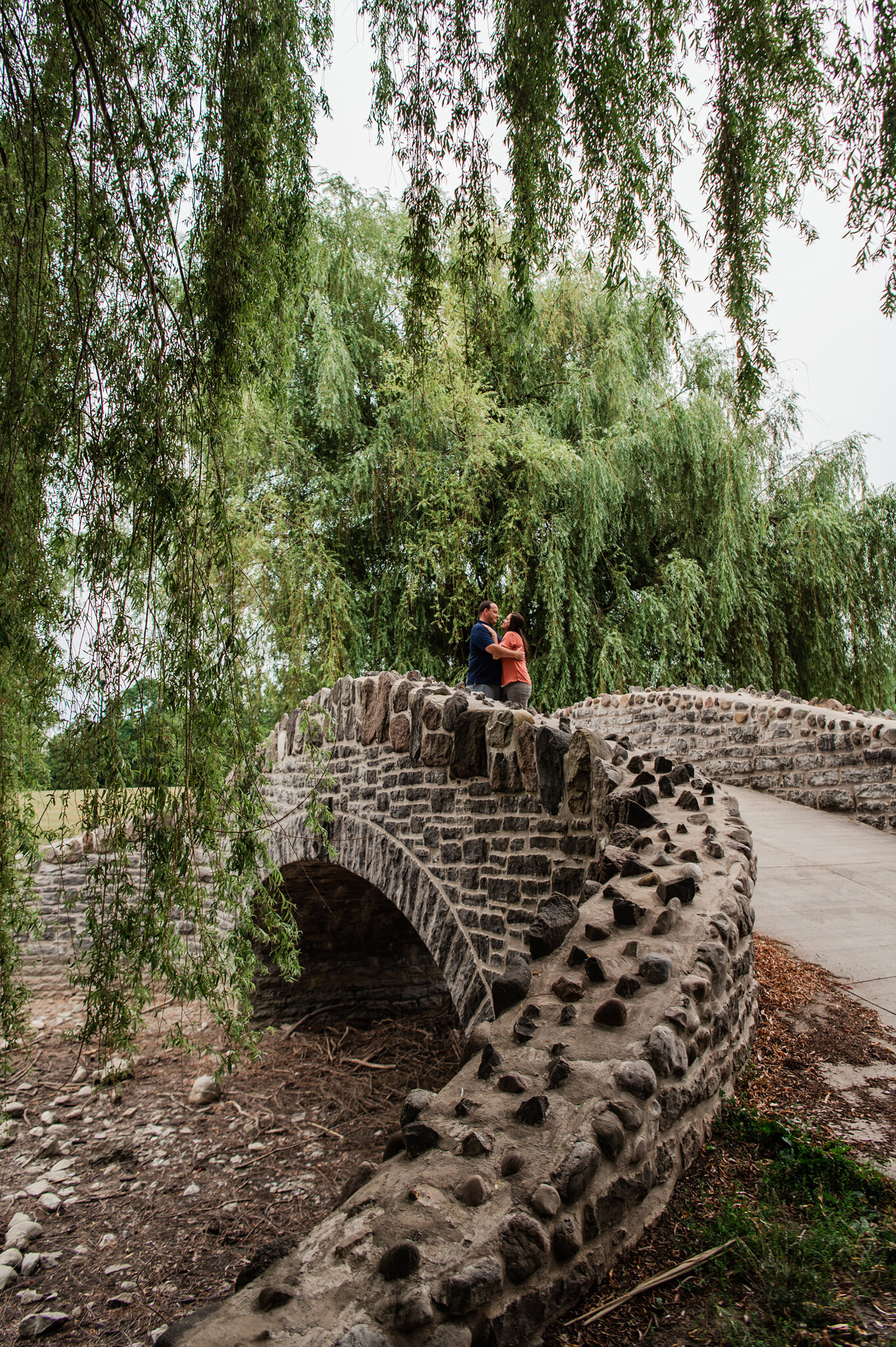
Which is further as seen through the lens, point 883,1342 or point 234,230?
point 234,230

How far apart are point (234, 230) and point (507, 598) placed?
6.95m

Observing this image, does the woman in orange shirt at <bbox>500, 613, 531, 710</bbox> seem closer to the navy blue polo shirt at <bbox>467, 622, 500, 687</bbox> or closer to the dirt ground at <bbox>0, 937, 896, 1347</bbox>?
the navy blue polo shirt at <bbox>467, 622, 500, 687</bbox>

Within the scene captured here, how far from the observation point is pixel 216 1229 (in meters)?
4.30

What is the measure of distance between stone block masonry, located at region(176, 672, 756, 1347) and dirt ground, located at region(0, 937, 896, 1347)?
0.17m

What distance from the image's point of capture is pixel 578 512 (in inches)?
372

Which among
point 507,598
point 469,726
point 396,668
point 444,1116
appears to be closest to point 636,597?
point 507,598

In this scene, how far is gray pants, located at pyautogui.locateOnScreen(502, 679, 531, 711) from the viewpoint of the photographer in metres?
6.38

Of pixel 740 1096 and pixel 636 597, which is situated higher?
pixel 636 597

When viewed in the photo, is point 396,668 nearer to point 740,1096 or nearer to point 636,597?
point 636,597

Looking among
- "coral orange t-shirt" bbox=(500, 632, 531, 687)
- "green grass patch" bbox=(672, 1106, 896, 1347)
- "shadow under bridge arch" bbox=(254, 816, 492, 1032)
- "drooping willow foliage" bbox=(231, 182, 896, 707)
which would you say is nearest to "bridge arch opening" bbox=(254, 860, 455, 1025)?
"shadow under bridge arch" bbox=(254, 816, 492, 1032)

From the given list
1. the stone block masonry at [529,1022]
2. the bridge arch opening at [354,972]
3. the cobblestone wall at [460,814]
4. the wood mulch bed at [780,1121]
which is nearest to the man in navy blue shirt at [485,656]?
the cobblestone wall at [460,814]

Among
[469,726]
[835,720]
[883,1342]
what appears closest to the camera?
[883,1342]

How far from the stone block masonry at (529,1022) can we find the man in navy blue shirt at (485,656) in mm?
1556

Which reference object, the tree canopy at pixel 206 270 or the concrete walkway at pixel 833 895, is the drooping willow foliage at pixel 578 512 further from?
the tree canopy at pixel 206 270
